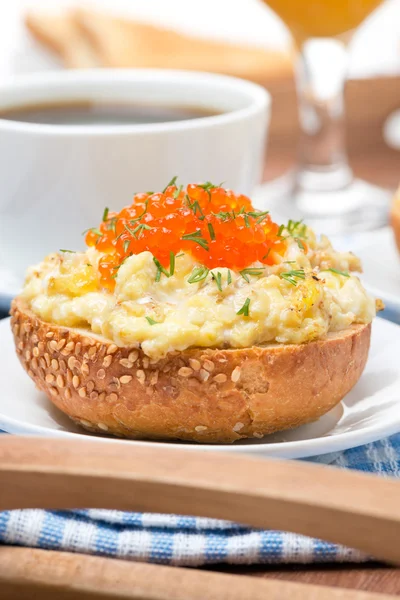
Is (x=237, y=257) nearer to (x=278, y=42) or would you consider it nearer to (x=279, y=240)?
(x=279, y=240)

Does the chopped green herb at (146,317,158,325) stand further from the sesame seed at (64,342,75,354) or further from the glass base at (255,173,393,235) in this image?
the glass base at (255,173,393,235)

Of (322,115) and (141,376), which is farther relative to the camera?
(322,115)

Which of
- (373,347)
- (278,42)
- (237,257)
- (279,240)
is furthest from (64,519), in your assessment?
(278,42)

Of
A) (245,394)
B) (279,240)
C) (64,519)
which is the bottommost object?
(64,519)

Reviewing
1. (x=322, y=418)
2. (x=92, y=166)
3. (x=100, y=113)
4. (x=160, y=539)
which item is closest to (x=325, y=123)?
(x=100, y=113)

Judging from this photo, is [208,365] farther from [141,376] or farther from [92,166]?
[92,166]
